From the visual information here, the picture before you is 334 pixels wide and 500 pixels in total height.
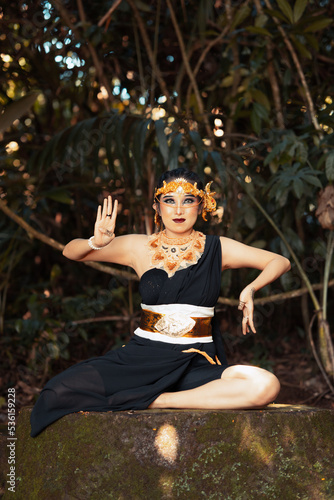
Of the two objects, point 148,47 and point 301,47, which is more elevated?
point 148,47

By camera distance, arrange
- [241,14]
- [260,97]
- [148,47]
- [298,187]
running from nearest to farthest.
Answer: [298,187], [260,97], [241,14], [148,47]

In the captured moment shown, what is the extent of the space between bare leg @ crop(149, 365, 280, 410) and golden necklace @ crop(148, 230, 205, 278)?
576mm

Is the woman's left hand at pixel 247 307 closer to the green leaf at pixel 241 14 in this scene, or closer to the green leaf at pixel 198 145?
the green leaf at pixel 198 145

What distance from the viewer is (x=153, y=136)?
13.6ft

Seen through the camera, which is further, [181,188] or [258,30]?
[258,30]

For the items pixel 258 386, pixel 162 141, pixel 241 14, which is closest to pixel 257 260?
pixel 258 386

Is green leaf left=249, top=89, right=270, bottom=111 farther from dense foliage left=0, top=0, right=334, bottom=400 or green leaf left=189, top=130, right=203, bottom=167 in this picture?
green leaf left=189, top=130, right=203, bottom=167

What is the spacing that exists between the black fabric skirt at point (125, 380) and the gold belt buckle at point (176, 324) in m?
0.06

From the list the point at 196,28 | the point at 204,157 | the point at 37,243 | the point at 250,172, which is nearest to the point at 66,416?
the point at 204,157

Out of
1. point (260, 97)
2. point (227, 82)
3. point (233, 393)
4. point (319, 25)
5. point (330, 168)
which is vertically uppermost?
point (319, 25)

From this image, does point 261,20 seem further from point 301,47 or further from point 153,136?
point 153,136

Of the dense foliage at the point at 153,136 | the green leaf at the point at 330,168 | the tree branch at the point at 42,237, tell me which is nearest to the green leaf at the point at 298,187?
the dense foliage at the point at 153,136

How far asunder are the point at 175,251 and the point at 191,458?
0.99 m

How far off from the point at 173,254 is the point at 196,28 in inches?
106
